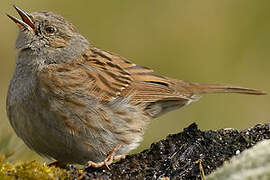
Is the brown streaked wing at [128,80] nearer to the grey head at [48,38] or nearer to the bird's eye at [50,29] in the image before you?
the grey head at [48,38]

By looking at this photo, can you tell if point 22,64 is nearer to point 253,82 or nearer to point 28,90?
point 28,90

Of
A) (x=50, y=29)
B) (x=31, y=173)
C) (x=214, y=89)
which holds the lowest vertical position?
(x=31, y=173)

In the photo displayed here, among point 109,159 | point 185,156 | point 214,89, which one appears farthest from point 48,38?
point 185,156

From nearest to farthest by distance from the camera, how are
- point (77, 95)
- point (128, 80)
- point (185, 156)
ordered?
point (185, 156)
point (77, 95)
point (128, 80)

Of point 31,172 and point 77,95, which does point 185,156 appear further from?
point 77,95

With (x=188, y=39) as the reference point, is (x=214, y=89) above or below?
below

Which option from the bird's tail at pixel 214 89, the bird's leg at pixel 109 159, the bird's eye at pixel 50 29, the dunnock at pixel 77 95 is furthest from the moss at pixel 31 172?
the bird's tail at pixel 214 89

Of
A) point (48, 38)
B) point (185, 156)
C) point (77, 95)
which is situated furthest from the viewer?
point (48, 38)
